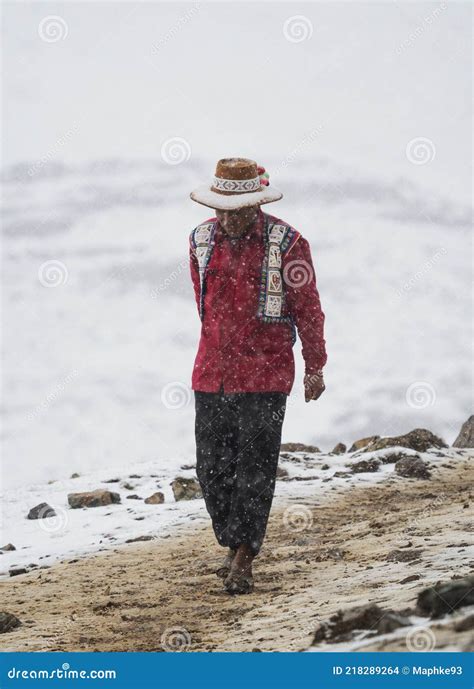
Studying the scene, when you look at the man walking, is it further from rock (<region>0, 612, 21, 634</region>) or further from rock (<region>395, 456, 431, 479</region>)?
rock (<region>395, 456, 431, 479</region>)

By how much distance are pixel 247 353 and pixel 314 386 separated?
0.38 meters

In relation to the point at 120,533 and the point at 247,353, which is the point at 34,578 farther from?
the point at 247,353

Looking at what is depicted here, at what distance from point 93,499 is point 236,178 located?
4495mm

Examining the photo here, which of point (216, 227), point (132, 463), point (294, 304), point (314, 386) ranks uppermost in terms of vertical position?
point (216, 227)

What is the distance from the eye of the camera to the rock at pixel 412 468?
909 centimetres

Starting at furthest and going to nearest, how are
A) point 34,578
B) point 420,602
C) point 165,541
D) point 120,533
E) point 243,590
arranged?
point 120,533 < point 165,541 < point 34,578 < point 243,590 < point 420,602

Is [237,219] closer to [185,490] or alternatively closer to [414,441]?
[185,490]

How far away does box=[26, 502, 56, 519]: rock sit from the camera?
28.0 ft

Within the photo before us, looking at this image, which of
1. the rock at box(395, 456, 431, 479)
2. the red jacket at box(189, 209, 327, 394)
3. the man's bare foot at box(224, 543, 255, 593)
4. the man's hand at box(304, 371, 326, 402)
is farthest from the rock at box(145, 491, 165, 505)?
the man's hand at box(304, 371, 326, 402)

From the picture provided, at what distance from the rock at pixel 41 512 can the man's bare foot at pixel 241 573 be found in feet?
12.7

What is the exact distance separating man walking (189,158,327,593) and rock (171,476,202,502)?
3.60 m

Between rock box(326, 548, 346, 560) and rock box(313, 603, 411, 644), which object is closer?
rock box(313, 603, 411, 644)

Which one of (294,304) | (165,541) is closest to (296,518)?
(165,541)

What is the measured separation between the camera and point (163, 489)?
29.9 feet
